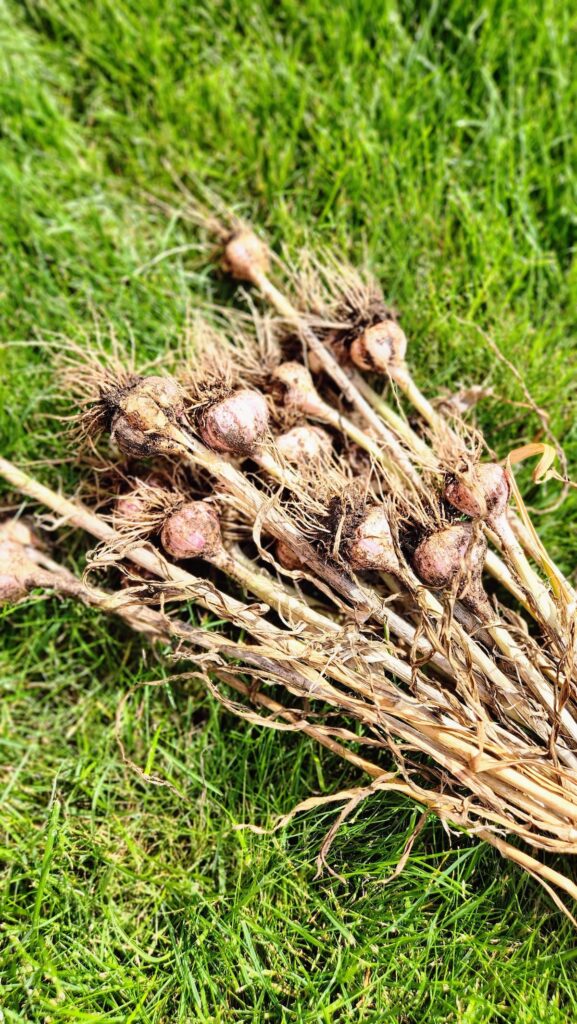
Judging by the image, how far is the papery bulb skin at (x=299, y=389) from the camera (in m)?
1.83

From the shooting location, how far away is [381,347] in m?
1.85

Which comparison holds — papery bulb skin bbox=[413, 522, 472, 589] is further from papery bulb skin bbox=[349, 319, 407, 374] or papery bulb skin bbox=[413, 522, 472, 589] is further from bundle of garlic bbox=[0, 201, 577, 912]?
papery bulb skin bbox=[349, 319, 407, 374]

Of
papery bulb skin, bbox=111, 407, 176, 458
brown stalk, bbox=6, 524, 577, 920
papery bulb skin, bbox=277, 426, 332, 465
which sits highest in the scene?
papery bulb skin, bbox=111, 407, 176, 458

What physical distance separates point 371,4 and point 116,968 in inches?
104

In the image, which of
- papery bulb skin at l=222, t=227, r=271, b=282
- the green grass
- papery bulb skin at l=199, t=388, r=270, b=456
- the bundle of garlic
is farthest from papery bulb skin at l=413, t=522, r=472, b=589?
papery bulb skin at l=222, t=227, r=271, b=282

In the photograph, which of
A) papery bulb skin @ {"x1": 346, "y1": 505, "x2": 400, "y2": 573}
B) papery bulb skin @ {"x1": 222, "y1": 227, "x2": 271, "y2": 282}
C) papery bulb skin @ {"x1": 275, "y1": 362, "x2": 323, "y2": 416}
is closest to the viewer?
papery bulb skin @ {"x1": 346, "y1": 505, "x2": 400, "y2": 573}

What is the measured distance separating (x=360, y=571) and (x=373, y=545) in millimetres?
201

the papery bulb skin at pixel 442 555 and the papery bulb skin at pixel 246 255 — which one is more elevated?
the papery bulb skin at pixel 246 255

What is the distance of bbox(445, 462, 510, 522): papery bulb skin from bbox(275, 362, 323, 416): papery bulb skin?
0.38 metres

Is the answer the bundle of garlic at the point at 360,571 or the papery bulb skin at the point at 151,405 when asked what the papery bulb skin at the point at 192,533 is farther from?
the papery bulb skin at the point at 151,405

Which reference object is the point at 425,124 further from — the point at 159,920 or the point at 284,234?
the point at 159,920

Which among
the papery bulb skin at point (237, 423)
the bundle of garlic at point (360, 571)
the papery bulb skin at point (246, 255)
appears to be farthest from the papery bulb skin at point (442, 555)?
the papery bulb skin at point (246, 255)

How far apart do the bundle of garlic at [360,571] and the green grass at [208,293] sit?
25 centimetres

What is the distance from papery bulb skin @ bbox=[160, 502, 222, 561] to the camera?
1.65 m
